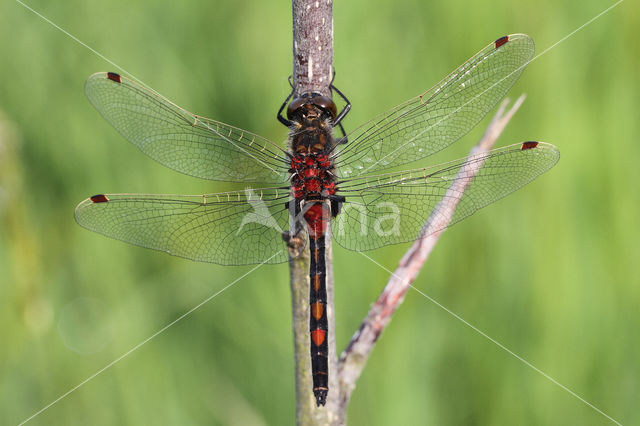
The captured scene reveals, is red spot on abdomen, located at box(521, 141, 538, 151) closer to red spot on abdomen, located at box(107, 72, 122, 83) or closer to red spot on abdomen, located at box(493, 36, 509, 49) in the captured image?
red spot on abdomen, located at box(493, 36, 509, 49)

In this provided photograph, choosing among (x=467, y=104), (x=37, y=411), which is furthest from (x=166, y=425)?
(x=467, y=104)

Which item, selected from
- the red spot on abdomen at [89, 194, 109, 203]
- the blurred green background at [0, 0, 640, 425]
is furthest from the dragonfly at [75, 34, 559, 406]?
the blurred green background at [0, 0, 640, 425]

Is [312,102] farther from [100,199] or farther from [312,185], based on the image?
[100,199]

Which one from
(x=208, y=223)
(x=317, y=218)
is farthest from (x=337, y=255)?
(x=208, y=223)

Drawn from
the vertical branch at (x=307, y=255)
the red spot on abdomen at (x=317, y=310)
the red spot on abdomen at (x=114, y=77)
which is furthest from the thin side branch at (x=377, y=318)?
the red spot on abdomen at (x=114, y=77)

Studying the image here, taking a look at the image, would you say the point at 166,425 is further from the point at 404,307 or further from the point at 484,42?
the point at 484,42

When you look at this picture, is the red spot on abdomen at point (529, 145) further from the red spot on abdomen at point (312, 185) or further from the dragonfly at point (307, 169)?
the red spot on abdomen at point (312, 185)
